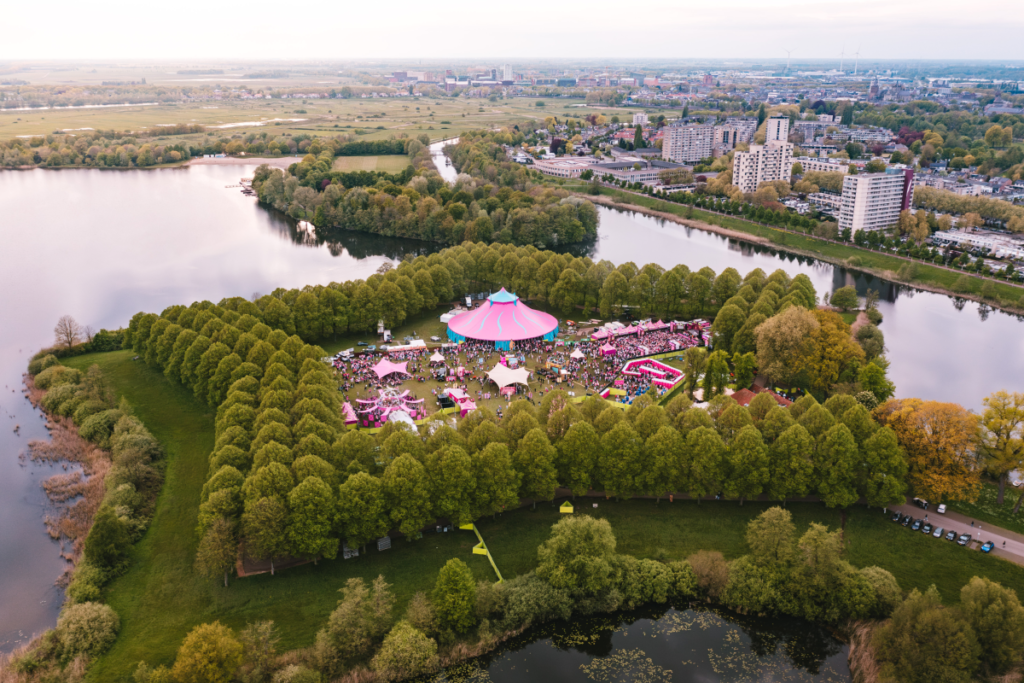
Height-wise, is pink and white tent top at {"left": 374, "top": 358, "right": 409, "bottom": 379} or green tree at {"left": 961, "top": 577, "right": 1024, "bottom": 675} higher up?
pink and white tent top at {"left": 374, "top": 358, "right": 409, "bottom": 379}

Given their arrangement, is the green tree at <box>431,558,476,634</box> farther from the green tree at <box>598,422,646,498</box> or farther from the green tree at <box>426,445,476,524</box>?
the green tree at <box>598,422,646,498</box>

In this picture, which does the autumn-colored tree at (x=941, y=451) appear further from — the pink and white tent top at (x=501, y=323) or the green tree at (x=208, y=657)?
the green tree at (x=208, y=657)

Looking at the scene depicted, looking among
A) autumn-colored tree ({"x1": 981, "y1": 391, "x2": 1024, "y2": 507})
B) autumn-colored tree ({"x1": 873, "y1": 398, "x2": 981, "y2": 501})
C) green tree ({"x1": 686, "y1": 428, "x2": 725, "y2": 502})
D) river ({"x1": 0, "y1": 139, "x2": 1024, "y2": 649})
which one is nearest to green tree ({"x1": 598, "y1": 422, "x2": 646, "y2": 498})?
green tree ({"x1": 686, "y1": 428, "x2": 725, "y2": 502})

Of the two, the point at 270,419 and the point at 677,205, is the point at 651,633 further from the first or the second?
the point at 677,205

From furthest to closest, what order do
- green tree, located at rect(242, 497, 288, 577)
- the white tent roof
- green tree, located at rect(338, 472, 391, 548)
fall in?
1. the white tent roof
2. green tree, located at rect(338, 472, 391, 548)
3. green tree, located at rect(242, 497, 288, 577)

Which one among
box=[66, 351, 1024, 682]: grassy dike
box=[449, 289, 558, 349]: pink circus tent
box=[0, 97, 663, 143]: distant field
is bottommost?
box=[66, 351, 1024, 682]: grassy dike

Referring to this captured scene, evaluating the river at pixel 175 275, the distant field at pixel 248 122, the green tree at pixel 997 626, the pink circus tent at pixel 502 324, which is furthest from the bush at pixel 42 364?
the distant field at pixel 248 122
